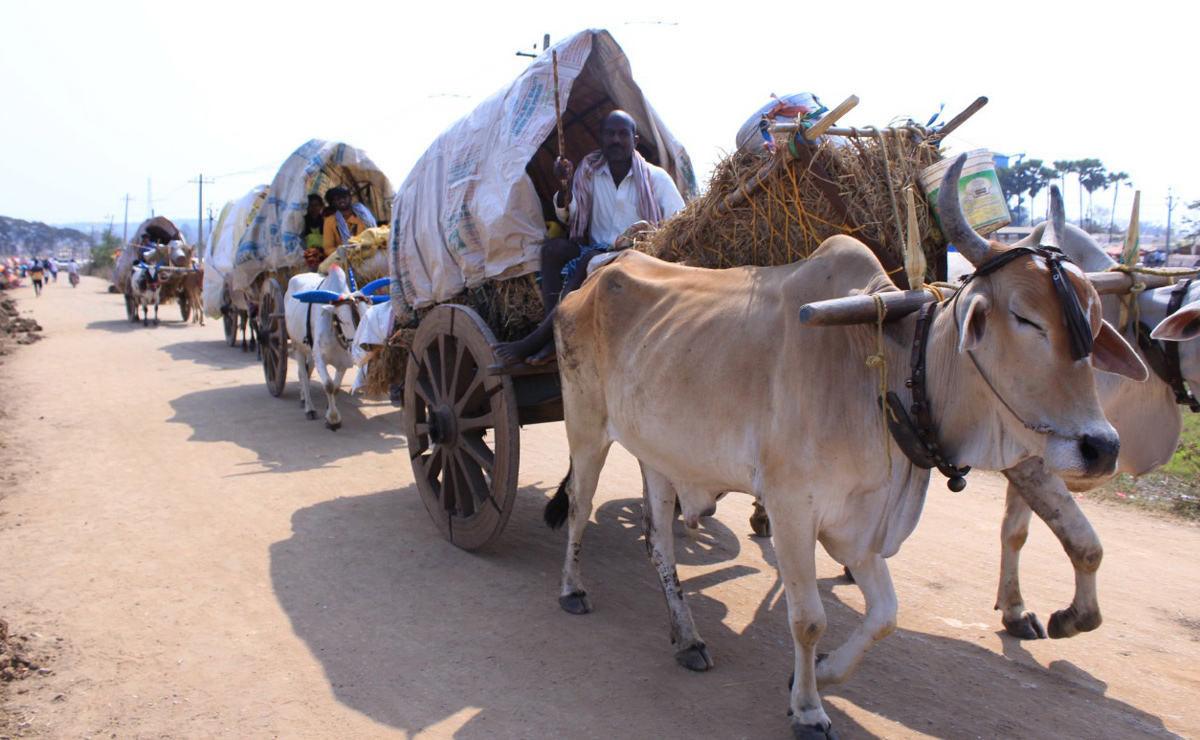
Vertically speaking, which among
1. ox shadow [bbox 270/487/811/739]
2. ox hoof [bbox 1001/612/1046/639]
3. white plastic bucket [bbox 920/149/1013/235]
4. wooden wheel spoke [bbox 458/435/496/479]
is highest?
white plastic bucket [bbox 920/149/1013/235]

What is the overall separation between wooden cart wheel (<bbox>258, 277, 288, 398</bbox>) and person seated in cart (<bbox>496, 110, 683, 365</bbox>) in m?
6.50

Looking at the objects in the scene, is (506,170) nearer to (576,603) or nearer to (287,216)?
(576,603)

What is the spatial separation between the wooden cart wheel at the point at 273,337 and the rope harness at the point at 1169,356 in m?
9.10

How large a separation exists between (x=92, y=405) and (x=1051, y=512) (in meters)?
10.2

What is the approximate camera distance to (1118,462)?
3.73m

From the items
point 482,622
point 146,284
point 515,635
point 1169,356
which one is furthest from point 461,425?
point 146,284

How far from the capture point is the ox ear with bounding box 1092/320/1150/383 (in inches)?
112

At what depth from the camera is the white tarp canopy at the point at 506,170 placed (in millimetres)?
5125

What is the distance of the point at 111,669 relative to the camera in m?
3.84

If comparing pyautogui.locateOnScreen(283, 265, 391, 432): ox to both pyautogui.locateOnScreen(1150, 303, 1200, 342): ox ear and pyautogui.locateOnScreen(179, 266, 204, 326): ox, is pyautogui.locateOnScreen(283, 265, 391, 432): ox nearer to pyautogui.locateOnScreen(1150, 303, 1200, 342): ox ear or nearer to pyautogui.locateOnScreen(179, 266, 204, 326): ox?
pyautogui.locateOnScreen(1150, 303, 1200, 342): ox ear

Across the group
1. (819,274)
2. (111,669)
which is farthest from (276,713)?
(819,274)

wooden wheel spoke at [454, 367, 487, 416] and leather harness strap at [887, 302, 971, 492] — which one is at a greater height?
leather harness strap at [887, 302, 971, 492]

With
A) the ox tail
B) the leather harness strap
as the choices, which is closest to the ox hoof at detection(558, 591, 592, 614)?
the ox tail

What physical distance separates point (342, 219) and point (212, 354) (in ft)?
20.8
